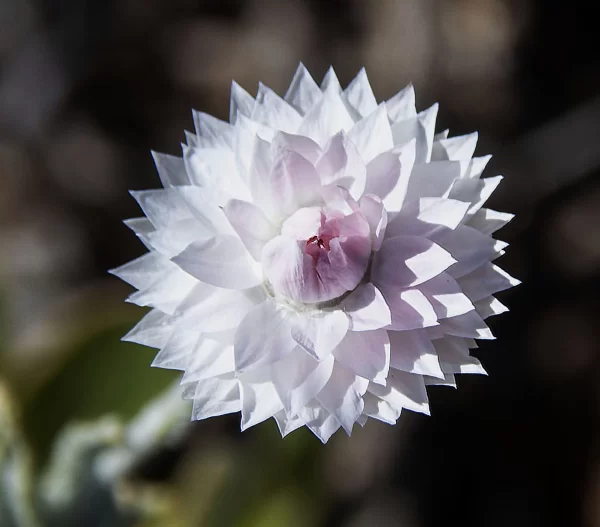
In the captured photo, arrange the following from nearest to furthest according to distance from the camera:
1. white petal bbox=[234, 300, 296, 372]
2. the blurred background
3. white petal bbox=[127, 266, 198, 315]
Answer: white petal bbox=[234, 300, 296, 372] → white petal bbox=[127, 266, 198, 315] → the blurred background

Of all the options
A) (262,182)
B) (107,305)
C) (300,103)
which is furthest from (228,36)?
(262,182)

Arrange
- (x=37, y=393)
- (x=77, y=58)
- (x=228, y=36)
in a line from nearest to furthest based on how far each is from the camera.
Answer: (x=37, y=393)
(x=77, y=58)
(x=228, y=36)

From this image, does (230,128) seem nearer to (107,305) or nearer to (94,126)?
(107,305)

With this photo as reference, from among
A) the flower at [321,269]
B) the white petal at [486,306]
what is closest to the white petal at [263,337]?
the flower at [321,269]

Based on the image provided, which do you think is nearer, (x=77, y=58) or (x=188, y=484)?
(x=188, y=484)

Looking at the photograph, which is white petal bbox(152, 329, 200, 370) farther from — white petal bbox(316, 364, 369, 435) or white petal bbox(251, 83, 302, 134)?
white petal bbox(251, 83, 302, 134)

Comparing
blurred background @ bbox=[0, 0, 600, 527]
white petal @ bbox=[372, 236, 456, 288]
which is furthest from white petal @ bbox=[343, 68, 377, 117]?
blurred background @ bbox=[0, 0, 600, 527]

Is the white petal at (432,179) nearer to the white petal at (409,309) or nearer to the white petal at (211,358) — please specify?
the white petal at (409,309)

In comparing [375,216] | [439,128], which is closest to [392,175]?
[375,216]
